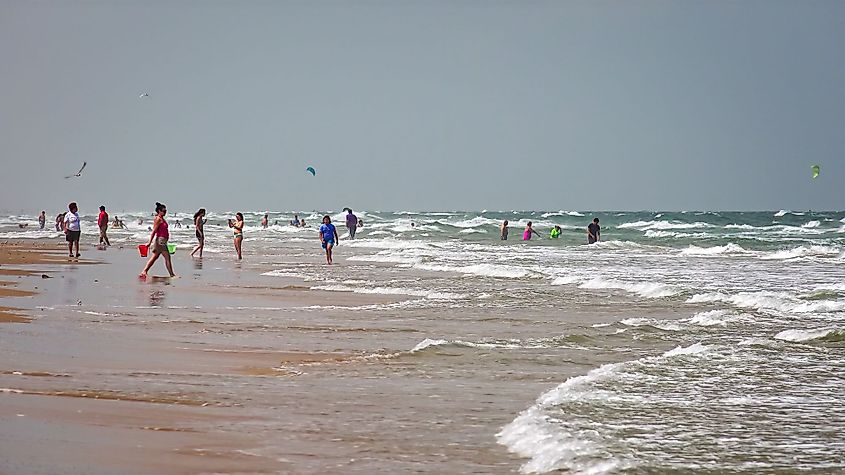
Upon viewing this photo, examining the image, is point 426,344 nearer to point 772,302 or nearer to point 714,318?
point 714,318

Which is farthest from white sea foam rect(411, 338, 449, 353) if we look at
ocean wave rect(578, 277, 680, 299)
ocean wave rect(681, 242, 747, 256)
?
ocean wave rect(681, 242, 747, 256)

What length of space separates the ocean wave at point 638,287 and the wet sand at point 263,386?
158 inches

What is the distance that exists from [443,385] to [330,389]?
914 mm

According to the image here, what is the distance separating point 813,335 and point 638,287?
7.22 meters

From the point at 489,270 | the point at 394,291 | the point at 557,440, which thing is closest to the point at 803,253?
the point at 489,270

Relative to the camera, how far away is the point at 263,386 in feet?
24.0

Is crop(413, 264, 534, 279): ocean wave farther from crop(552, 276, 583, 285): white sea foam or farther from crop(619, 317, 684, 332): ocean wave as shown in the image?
crop(619, 317, 684, 332): ocean wave

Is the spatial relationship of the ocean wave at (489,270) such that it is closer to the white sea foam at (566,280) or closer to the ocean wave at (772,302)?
the white sea foam at (566,280)

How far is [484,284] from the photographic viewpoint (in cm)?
1906

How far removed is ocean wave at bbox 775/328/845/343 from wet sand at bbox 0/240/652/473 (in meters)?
2.50

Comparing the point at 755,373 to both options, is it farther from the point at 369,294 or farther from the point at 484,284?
the point at 484,284

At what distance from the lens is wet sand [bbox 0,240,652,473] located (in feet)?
16.9

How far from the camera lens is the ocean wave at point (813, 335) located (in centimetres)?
1024

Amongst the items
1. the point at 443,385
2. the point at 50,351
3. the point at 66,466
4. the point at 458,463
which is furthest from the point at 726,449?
the point at 50,351
